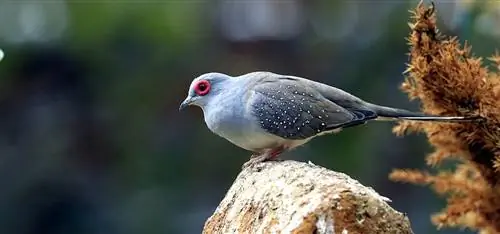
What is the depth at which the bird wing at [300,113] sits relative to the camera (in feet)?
5.48

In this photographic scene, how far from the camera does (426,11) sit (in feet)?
4.85

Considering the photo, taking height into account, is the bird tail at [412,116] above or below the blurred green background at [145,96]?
above

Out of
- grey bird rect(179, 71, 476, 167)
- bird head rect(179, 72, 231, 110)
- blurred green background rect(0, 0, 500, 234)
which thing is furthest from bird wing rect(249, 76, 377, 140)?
blurred green background rect(0, 0, 500, 234)

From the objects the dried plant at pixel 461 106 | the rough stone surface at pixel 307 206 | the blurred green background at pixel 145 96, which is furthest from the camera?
the blurred green background at pixel 145 96

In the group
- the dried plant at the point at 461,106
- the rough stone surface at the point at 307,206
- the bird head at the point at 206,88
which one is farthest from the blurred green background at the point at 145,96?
the rough stone surface at the point at 307,206

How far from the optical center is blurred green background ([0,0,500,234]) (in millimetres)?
3264

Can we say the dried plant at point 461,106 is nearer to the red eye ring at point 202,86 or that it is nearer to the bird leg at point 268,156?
the bird leg at point 268,156

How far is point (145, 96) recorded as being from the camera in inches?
130

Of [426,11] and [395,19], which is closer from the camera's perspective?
[426,11]

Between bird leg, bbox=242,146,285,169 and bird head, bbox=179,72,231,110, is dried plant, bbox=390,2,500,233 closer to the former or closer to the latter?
bird leg, bbox=242,146,285,169

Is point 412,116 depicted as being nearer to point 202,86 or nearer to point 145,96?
point 202,86

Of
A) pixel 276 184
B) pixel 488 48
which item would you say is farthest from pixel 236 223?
pixel 488 48

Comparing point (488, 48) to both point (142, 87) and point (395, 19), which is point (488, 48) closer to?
point (395, 19)

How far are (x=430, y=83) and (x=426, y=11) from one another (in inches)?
5.8
